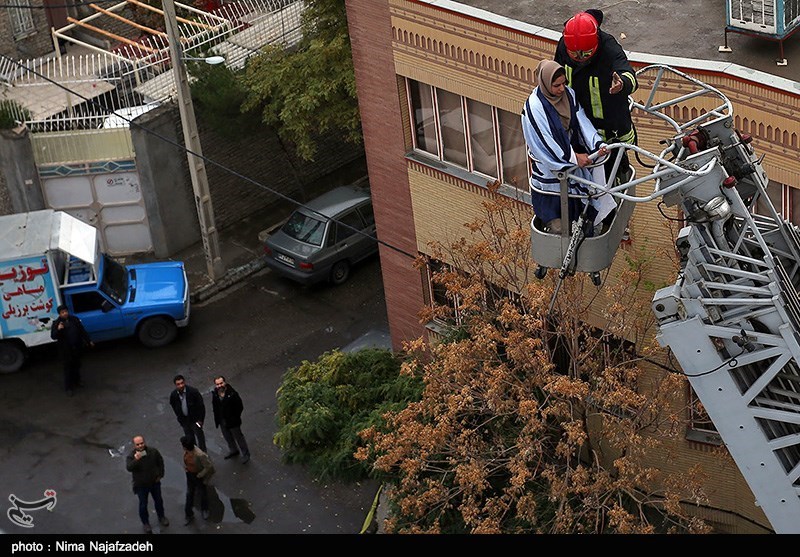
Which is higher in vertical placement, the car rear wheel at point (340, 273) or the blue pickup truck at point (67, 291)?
the blue pickup truck at point (67, 291)

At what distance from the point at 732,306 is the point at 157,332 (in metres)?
16.8

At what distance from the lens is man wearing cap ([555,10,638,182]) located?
42.4 feet

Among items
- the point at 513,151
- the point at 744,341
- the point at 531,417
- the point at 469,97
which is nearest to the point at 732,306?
the point at 744,341

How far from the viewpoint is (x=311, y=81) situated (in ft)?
94.5

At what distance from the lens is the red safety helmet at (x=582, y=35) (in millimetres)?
12633

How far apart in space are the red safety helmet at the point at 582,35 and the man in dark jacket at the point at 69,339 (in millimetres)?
15023

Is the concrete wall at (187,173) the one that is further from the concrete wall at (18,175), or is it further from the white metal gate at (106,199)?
the white metal gate at (106,199)

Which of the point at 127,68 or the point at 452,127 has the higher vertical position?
the point at 452,127

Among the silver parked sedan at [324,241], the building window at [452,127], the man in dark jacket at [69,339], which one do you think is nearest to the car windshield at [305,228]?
the silver parked sedan at [324,241]

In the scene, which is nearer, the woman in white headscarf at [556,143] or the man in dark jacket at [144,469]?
the woman in white headscarf at [556,143]

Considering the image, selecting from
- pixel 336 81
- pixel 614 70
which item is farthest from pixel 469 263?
pixel 336 81

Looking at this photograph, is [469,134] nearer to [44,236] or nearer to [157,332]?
[157,332]

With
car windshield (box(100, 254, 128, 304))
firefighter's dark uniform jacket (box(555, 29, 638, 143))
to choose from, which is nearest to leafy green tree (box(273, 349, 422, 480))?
car windshield (box(100, 254, 128, 304))
